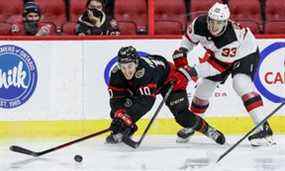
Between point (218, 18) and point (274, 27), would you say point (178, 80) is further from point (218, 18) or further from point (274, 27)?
point (274, 27)

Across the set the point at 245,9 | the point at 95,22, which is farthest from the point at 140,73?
the point at 245,9

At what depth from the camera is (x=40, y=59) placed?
6.18 metres

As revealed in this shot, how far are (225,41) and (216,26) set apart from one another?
7.9 inches

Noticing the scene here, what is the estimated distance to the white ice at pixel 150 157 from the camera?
469 centimetres

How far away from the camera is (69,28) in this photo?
260 inches

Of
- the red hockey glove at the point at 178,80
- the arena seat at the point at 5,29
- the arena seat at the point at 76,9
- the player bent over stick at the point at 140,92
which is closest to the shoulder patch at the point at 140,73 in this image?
the player bent over stick at the point at 140,92

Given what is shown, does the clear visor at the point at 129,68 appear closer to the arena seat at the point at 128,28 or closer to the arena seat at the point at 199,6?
the arena seat at the point at 128,28

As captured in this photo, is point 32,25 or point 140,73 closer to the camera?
→ point 140,73

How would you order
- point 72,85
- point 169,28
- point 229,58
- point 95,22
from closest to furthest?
point 229,58, point 72,85, point 95,22, point 169,28

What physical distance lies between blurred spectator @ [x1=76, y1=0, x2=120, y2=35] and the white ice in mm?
1000

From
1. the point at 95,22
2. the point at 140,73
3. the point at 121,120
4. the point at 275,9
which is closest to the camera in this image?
the point at 121,120

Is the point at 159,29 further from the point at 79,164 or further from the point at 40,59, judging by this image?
the point at 79,164

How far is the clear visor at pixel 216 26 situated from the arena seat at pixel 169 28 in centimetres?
115

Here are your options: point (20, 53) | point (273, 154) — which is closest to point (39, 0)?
point (20, 53)
